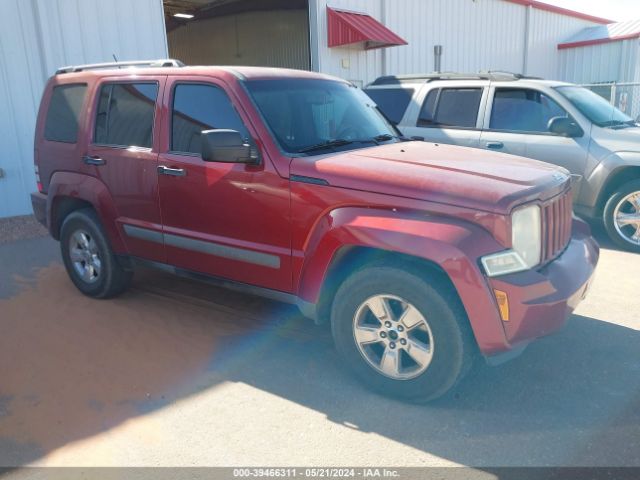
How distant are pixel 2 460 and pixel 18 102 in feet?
22.6

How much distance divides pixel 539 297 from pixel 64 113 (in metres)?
4.43

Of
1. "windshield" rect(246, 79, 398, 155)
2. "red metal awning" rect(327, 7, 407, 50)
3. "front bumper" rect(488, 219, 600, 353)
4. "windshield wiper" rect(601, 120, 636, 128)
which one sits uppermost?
"red metal awning" rect(327, 7, 407, 50)

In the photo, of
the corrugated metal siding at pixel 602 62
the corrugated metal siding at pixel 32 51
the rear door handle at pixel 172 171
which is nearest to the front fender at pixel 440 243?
the rear door handle at pixel 172 171

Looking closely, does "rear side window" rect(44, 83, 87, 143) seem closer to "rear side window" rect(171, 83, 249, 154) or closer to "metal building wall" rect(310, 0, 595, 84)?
"rear side window" rect(171, 83, 249, 154)

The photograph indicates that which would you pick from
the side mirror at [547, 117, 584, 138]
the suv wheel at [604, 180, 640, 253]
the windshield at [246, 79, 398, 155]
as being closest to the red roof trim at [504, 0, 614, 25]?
the side mirror at [547, 117, 584, 138]

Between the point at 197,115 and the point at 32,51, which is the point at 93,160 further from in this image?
the point at 32,51

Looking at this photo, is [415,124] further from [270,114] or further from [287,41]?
[287,41]

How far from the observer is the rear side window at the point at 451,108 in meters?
7.03

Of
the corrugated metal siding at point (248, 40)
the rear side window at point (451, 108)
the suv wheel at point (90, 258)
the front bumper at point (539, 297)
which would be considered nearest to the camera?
the front bumper at point (539, 297)

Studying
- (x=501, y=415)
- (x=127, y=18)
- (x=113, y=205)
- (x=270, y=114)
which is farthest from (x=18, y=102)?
(x=501, y=415)

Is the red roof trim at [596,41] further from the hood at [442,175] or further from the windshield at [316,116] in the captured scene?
the hood at [442,175]

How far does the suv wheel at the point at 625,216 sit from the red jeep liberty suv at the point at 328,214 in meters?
2.77

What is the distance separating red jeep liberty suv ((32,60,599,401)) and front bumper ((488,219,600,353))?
0.03 feet

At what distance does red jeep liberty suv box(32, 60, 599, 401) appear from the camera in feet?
9.59
